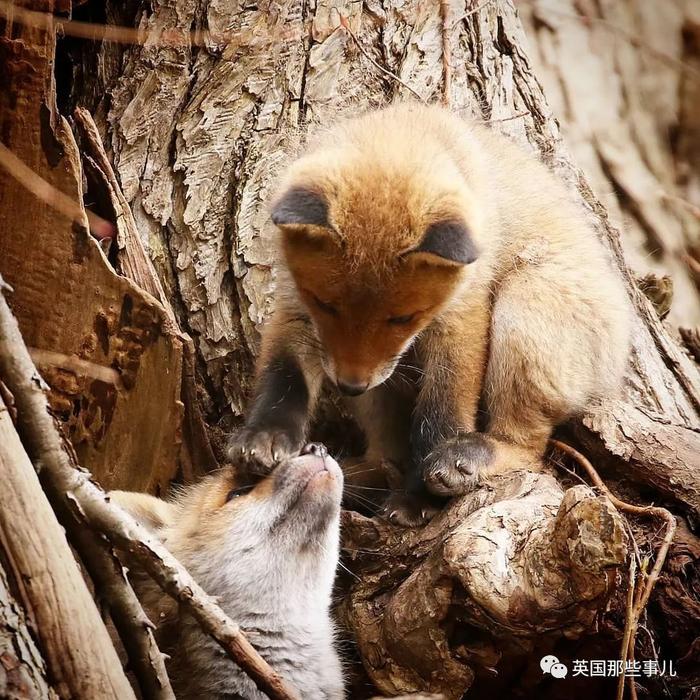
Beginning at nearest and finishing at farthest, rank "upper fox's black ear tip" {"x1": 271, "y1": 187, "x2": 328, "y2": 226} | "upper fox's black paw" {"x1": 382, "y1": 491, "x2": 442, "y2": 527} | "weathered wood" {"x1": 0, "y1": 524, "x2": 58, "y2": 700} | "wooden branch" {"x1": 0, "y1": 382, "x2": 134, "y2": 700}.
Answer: "weathered wood" {"x1": 0, "y1": 524, "x2": 58, "y2": 700}
"wooden branch" {"x1": 0, "y1": 382, "x2": 134, "y2": 700}
"upper fox's black ear tip" {"x1": 271, "y1": 187, "x2": 328, "y2": 226}
"upper fox's black paw" {"x1": 382, "y1": 491, "x2": 442, "y2": 527}

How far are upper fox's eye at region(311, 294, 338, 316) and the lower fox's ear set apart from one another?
45.7 inches

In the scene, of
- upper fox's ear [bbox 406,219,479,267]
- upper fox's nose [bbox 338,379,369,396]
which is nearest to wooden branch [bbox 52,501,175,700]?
upper fox's nose [bbox 338,379,369,396]

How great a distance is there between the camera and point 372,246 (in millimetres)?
3352

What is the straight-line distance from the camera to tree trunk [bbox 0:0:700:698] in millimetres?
3168

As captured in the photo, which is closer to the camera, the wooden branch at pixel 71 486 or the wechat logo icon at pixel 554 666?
the wooden branch at pixel 71 486

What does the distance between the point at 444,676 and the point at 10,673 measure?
182 centimetres

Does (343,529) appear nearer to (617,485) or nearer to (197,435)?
(197,435)

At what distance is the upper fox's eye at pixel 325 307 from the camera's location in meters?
3.51

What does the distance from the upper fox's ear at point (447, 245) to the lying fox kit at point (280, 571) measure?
3.13 ft

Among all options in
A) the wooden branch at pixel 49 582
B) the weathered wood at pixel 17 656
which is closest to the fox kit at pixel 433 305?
the wooden branch at pixel 49 582

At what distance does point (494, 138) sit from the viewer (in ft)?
15.5

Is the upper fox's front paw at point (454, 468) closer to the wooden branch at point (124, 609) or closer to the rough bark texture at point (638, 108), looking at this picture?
the wooden branch at point (124, 609)

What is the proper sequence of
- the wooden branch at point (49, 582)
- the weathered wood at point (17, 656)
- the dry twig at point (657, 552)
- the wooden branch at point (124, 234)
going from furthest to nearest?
the wooden branch at point (124, 234) < the dry twig at point (657, 552) < the wooden branch at point (49, 582) < the weathered wood at point (17, 656)

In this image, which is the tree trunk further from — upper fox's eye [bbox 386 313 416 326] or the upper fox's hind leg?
upper fox's eye [bbox 386 313 416 326]
